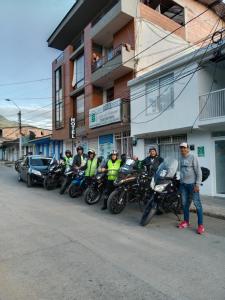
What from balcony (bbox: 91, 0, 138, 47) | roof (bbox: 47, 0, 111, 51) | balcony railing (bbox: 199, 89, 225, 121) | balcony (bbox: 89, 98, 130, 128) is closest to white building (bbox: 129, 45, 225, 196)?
balcony railing (bbox: 199, 89, 225, 121)

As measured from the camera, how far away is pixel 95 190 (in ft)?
34.0

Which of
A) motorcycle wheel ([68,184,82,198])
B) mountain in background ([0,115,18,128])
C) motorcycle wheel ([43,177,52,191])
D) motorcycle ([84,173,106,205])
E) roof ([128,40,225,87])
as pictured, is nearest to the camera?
motorcycle ([84,173,106,205])

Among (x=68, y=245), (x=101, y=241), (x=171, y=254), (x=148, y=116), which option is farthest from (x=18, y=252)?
(x=148, y=116)

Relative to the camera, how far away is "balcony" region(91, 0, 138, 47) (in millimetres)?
18438

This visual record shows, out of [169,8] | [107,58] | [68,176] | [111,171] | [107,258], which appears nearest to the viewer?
[107,258]

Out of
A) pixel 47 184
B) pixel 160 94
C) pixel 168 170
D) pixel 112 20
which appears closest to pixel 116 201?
pixel 168 170

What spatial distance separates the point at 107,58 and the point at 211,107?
34.1 feet

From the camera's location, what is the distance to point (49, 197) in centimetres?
1202

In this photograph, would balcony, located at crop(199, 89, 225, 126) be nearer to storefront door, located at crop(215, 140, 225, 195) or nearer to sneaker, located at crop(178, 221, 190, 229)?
storefront door, located at crop(215, 140, 225, 195)

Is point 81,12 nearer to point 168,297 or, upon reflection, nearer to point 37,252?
point 37,252

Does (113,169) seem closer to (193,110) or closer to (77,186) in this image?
(77,186)

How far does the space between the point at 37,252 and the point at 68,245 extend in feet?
2.07

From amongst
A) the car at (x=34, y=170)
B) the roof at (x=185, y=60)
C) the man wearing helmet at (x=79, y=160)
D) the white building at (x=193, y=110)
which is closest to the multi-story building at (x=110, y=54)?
the roof at (x=185, y=60)

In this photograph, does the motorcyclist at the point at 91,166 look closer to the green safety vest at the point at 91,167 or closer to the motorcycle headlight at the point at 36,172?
the green safety vest at the point at 91,167
